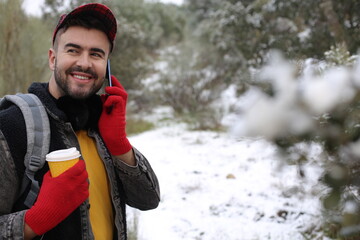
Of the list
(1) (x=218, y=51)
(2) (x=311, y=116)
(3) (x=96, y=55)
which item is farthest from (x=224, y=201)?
(1) (x=218, y=51)

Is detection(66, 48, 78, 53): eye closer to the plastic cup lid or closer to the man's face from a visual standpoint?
the man's face

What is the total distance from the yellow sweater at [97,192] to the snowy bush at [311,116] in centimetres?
71

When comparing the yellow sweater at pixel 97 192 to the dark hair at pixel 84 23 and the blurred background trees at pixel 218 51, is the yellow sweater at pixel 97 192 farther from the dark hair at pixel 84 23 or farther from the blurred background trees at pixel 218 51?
the blurred background trees at pixel 218 51

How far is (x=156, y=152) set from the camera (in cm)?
585

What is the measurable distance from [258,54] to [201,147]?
2113 millimetres

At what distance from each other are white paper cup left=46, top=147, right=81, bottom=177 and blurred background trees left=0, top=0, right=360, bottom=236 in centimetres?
57

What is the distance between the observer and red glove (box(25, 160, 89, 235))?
93 centimetres

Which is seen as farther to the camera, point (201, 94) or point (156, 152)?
point (201, 94)

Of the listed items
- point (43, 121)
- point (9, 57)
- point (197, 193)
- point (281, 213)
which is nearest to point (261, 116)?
point (43, 121)

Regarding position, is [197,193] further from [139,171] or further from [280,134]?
[280,134]

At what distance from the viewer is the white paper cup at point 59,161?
0.96 m

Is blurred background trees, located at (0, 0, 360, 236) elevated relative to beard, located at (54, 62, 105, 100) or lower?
elevated

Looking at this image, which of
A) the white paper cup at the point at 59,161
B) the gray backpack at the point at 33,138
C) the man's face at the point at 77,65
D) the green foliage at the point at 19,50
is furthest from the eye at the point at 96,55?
the green foliage at the point at 19,50

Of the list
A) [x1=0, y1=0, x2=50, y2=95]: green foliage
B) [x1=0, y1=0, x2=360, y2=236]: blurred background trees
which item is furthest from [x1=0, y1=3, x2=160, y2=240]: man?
[x1=0, y1=0, x2=50, y2=95]: green foliage
